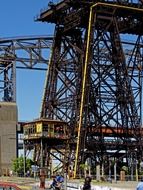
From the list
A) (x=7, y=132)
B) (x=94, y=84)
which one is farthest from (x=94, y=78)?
(x=7, y=132)

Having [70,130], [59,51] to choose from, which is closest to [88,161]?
[70,130]

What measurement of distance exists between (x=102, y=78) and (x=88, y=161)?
15.0 metres

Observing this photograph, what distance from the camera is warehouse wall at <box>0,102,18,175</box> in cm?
12331

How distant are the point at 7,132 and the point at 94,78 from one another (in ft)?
118

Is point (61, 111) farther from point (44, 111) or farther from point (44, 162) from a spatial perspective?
point (44, 162)

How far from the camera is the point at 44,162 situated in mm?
96938

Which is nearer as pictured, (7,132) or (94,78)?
(94,78)

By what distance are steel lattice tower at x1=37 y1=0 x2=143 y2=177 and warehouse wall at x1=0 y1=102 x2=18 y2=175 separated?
25.0 metres

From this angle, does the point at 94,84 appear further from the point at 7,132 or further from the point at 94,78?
the point at 7,132

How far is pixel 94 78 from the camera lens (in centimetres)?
9644

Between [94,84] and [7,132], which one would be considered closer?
[94,84]

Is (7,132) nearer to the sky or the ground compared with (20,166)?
nearer to the sky

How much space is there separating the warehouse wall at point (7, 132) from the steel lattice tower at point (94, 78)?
25.0 metres

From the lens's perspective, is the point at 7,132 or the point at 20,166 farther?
the point at 7,132
